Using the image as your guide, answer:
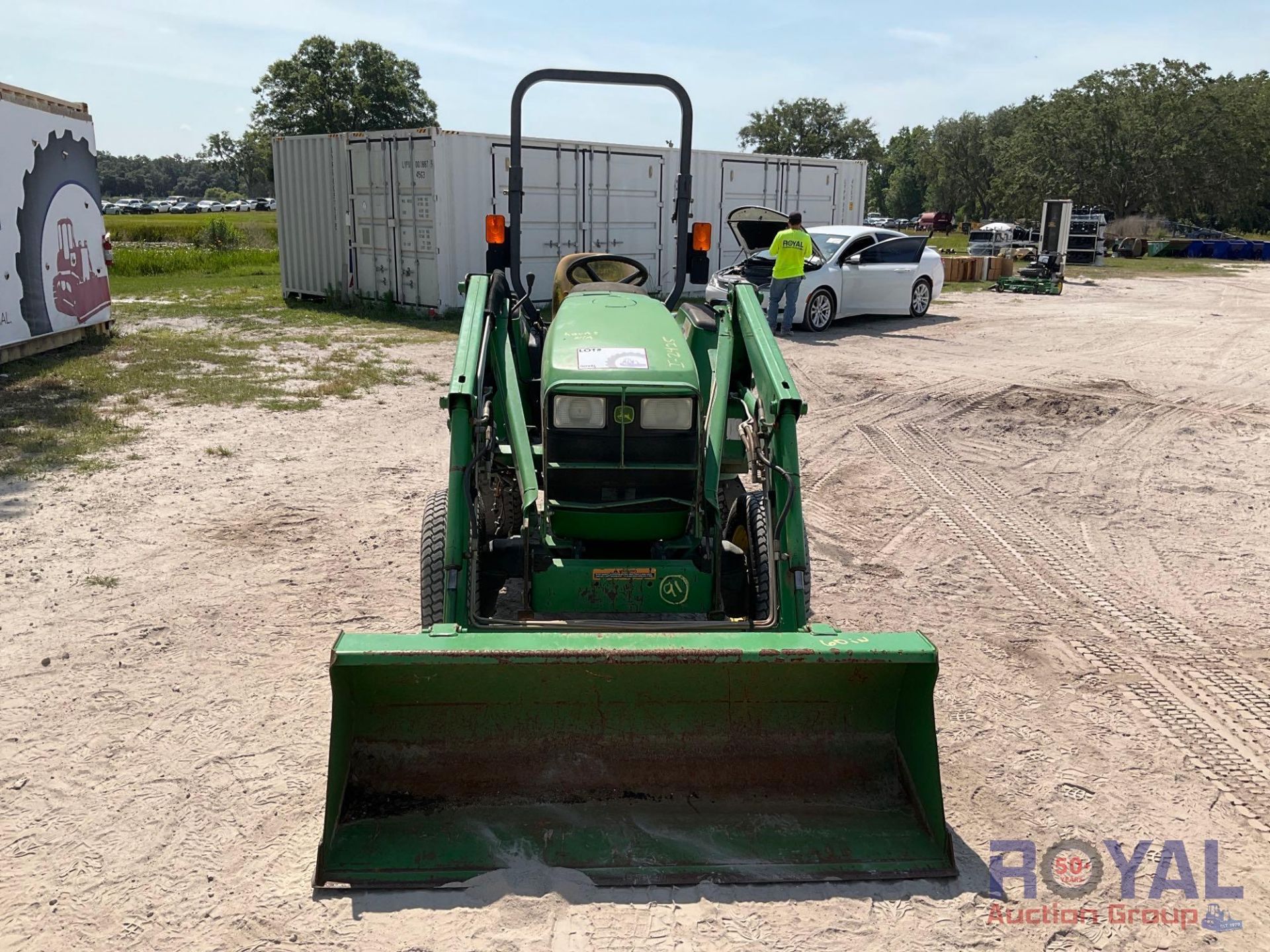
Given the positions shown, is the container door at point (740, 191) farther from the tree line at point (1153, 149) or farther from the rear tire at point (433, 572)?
the tree line at point (1153, 149)

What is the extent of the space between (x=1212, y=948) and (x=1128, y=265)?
32841 millimetres

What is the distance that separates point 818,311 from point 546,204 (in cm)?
448

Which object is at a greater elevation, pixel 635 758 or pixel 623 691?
pixel 623 691

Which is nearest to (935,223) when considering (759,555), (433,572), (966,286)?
(966,286)

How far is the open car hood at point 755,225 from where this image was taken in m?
14.6

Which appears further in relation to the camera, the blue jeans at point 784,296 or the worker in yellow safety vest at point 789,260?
the blue jeans at point 784,296

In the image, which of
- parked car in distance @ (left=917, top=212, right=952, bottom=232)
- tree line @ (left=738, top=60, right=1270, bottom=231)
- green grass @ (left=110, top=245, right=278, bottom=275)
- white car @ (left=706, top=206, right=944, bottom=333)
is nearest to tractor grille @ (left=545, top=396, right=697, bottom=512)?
white car @ (left=706, top=206, right=944, bottom=333)

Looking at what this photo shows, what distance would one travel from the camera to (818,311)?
47.5ft

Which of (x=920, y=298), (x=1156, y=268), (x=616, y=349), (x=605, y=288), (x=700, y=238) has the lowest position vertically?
(x=920, y=298)

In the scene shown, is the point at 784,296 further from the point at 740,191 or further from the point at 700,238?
the point at 700,238

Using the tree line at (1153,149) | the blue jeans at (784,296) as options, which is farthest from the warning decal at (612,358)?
the tree line at (1153,149)

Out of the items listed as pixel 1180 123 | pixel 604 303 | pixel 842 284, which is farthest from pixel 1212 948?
pixel 1180 123

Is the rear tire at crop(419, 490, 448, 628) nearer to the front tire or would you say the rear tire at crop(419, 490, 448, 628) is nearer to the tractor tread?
the tractor tread

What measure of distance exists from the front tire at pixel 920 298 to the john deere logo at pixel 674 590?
1275 cm
